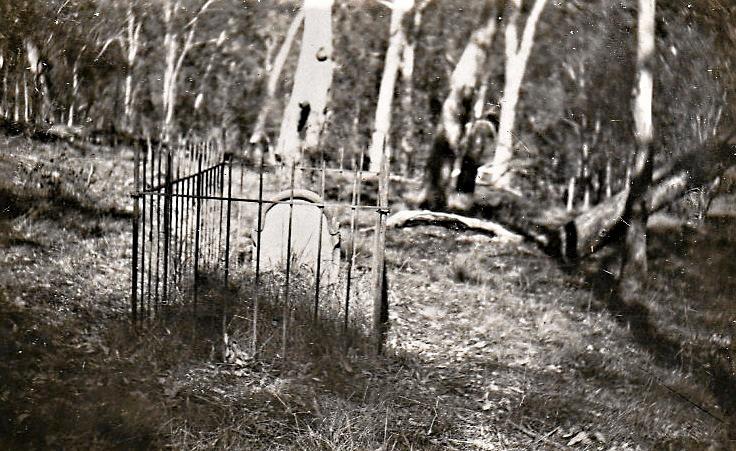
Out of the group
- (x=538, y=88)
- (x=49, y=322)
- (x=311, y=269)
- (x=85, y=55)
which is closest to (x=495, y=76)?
(x=538, y=88)

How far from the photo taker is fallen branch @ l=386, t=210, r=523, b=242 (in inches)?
117

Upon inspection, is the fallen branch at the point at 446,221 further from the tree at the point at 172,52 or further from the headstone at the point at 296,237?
the tree at the point at 172,52

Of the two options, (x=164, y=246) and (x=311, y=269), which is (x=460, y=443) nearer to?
(x=311, y=269)

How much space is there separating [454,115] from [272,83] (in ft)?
2.28

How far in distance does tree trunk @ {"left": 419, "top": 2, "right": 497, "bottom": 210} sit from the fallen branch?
0.03 meters

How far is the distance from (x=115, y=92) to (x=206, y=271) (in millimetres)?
757

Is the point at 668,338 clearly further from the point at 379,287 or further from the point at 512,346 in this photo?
the point at 379,287

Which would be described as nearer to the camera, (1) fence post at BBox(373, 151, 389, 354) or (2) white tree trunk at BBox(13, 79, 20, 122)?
(1) fence post at BBox(373, 151, 389, 354)

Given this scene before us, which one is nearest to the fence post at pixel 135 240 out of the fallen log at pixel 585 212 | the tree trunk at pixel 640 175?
the fallen log at pixel 585 212

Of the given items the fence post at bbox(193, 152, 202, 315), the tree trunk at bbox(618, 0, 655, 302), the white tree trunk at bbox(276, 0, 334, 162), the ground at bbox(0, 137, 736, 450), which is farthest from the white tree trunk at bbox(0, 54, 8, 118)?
the tree trunk at bbox(618, 0, 655, 302)

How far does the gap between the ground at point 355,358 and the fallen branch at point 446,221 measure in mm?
38

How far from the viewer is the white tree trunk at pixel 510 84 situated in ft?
9.78

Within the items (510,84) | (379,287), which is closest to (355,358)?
(379,287)

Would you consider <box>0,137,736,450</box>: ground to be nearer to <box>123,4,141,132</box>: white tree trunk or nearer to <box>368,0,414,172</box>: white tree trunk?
<box>123,4,141,132</box>: white tree trunk
